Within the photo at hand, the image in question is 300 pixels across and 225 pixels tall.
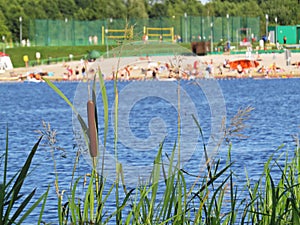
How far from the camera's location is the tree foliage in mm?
82000

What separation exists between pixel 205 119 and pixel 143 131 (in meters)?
5.06

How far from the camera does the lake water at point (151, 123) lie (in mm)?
4513

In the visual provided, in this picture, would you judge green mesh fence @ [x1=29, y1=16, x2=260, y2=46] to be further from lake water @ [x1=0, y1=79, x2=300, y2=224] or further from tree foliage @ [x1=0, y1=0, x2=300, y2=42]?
lake water @ [x1=0, y1=79, x2=300, y2=224]

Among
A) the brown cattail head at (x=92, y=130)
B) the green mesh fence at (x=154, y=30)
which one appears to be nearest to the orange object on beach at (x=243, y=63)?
the green mesh fence at (x=154, y=30)

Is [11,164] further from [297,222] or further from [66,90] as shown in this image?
[66,90]

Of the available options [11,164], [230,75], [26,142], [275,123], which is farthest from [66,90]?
[11,164]

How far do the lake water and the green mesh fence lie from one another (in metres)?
12.3

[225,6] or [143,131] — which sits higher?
[225,6]

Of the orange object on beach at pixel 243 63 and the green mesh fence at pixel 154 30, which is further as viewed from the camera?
the green mesh fence at pixel 154 30

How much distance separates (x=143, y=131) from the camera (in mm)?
26984

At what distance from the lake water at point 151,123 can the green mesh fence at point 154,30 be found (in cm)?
1228

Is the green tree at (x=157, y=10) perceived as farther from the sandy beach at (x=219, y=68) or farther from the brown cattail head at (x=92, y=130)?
the brown cattail head at (x=92, y=130)

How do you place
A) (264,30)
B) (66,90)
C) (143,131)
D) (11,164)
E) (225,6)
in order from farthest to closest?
(225,6) → (264,30) → (66,90) → (143,131) → (11,164)

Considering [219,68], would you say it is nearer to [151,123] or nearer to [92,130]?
[151,123]
